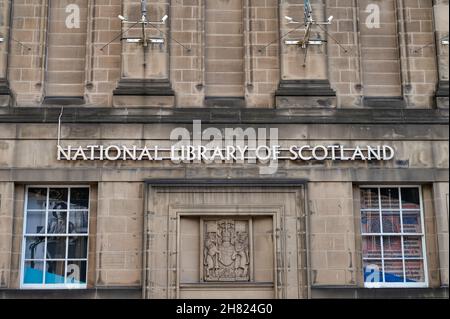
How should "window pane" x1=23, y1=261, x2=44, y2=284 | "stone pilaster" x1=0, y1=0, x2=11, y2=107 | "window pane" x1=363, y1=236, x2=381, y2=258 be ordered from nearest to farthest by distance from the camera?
1. "window pane" x1=23, y1=261, x2=44, y2=284
2. "window pane" x1=363, y1=236, x2=381, y2=258
3. "stone pilaster" x1=0, y1=0, x2=11, y2=107

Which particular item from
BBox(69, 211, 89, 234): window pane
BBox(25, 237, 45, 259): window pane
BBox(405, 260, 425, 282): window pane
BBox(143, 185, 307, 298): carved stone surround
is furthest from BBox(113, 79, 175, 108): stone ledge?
BBox(405, 260, 425, 282): window pane

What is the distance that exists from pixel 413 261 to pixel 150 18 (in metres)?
8.57

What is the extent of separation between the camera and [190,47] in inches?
752

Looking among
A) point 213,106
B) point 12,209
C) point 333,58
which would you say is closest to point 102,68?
point 213,106

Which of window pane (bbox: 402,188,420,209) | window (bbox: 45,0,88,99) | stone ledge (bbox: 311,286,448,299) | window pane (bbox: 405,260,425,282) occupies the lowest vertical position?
stone ledge (bbox: 311,286,448,299)

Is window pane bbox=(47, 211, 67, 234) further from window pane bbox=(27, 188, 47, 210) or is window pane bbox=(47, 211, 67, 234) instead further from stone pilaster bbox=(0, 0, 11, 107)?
stone pilaster bbox=(0, 0, 11, 107)

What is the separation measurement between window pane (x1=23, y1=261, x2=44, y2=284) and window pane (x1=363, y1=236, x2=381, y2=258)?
7507mm

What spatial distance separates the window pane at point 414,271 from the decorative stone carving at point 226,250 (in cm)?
376

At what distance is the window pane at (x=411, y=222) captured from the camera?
18.4 meters

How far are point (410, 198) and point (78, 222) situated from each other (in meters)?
7.88

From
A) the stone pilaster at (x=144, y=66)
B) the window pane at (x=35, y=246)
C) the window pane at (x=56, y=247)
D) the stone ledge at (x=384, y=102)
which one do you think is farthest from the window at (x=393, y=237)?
the window pane at (x=35, y=246)

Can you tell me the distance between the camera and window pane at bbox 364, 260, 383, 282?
1813 centimetres

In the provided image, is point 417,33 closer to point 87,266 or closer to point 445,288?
point 445,288

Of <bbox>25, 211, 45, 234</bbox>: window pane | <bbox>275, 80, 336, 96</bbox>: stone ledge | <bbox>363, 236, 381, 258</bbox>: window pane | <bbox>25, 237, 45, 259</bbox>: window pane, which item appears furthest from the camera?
<bbox>275, 80, 336, 96</bbox>: stone ledge
